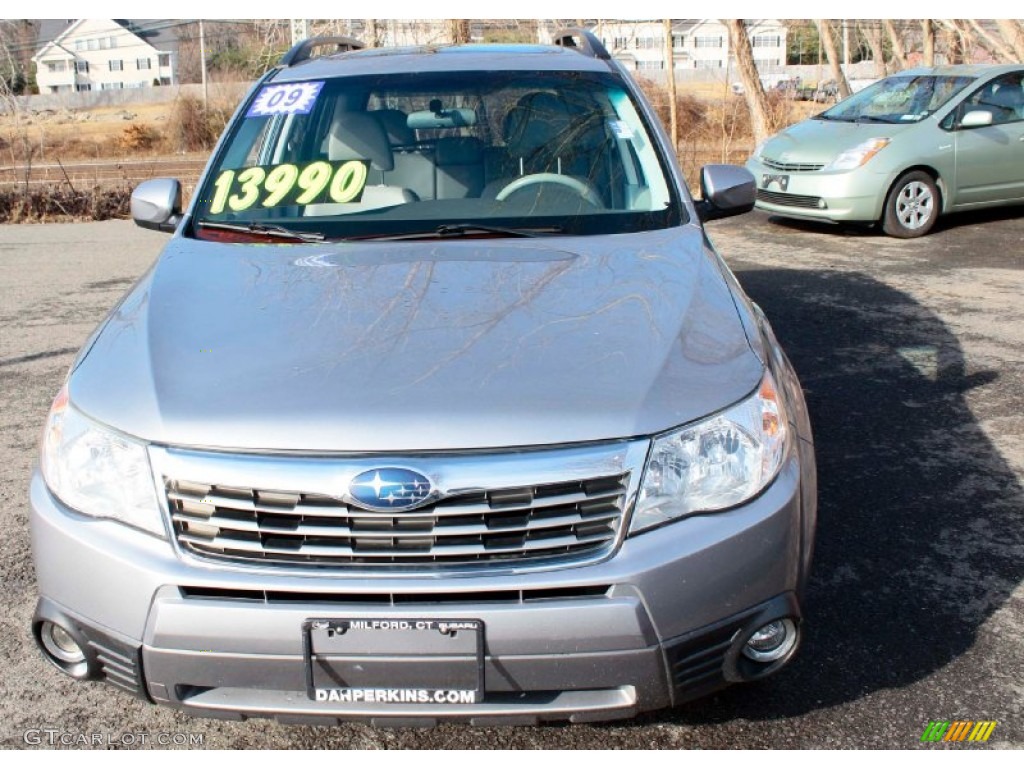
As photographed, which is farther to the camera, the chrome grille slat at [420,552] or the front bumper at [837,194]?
the front bumper at [837,194]

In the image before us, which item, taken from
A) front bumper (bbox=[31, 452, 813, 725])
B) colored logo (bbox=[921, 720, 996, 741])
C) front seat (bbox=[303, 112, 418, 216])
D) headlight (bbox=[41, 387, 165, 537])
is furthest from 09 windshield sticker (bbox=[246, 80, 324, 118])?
colored logo (bbox=[921, 720, 996, 741])

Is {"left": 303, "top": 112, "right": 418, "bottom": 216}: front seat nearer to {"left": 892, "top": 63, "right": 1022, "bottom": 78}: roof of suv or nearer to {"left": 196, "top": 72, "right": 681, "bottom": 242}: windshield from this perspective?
{"left": 196, "top": 72, "right": 681, "bottom": 242}: windshield

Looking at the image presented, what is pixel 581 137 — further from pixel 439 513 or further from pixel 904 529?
pixel 439 513

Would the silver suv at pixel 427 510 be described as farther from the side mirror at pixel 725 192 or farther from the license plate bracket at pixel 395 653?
the side mirror at pixel 725 192

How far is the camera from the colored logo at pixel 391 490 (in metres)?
2.32

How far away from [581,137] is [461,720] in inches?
97.5

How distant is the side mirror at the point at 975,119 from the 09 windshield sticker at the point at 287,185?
871cm

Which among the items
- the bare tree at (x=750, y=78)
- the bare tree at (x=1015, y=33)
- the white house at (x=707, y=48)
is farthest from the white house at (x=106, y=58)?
the bare tree at (x=1015, y=33)

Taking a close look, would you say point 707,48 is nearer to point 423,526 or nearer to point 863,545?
point 863,545

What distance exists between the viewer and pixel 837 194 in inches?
411

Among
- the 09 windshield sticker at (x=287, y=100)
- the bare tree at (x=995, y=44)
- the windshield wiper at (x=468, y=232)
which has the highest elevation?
the bare tree at (x=995, y=44)

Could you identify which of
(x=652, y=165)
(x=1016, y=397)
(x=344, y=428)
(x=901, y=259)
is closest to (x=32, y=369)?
(x=652, y=165)

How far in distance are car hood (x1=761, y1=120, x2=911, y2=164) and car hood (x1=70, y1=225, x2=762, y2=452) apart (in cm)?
781

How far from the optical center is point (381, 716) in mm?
2414
